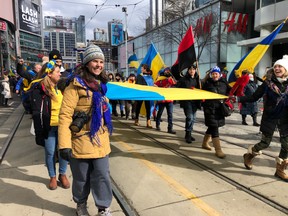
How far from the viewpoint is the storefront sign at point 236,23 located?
2188 centimetres

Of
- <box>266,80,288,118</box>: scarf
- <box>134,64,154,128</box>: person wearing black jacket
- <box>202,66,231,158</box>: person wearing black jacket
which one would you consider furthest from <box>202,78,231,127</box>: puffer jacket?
<box>134,64,154,128</box>: person wearing black jacket

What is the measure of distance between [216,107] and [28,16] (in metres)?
85.9

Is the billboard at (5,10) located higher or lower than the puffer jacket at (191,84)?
higher

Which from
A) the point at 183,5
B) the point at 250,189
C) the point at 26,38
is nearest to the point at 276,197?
the point at 250,189

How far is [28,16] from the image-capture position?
78.5 m

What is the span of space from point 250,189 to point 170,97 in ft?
6.63

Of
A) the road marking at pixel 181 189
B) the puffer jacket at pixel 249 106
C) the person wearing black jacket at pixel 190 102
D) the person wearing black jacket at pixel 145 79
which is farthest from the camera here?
the puffer jacket at pixel 249 106

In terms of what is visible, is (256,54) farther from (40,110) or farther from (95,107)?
(40,110)

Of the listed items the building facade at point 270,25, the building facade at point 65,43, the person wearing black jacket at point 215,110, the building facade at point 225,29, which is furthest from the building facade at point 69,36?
the person wearing black jacket at point 215,110

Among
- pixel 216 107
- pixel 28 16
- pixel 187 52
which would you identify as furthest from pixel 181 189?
pixel 28 16

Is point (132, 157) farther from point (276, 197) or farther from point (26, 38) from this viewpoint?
point (26, 38)

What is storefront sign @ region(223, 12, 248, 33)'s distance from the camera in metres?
21.9

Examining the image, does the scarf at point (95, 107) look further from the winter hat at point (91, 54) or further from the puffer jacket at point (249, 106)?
the puffer jacket at point (249, 106)

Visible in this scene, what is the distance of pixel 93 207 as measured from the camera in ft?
11.3
